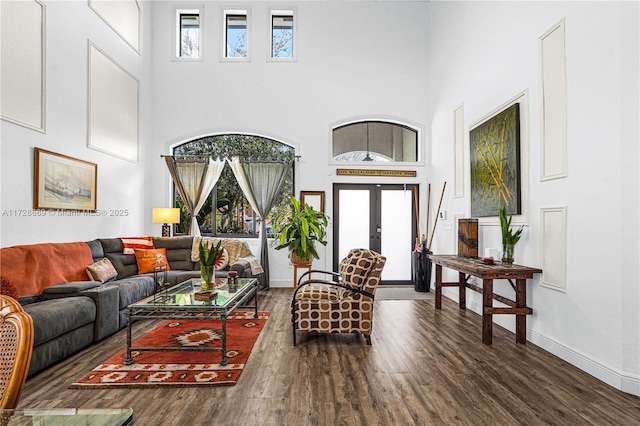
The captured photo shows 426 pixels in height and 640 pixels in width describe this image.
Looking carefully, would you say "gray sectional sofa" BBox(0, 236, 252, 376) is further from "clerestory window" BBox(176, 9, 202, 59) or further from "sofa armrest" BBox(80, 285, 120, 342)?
"clerestory window" BBox(176, 9, 202, 59)

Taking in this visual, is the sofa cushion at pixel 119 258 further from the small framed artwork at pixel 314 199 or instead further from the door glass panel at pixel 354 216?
the door glass panel at pixel 354 216

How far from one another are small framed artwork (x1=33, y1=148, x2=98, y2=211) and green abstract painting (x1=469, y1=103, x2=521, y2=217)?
5.52m

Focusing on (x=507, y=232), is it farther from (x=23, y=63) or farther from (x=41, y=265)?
(x=23, y=63)

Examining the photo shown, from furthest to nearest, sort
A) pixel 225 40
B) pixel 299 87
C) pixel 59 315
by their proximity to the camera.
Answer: pixel 225 40
pixel 299 87
pixel 59 315

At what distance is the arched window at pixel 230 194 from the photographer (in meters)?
6.96

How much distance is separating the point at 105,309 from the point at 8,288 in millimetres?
842

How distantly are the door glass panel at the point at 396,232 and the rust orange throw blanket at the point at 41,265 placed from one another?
4.96m

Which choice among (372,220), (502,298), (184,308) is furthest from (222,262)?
(502,298)

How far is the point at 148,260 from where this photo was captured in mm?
5270

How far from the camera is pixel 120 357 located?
126 inches

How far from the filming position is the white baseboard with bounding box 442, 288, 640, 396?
259 centimetres

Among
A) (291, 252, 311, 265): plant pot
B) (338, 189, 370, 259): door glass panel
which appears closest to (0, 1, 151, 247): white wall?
(291, 252, 311, 265): plant pot

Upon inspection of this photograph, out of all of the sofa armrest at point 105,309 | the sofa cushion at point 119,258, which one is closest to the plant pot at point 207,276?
the sofa armrest at point 105,309

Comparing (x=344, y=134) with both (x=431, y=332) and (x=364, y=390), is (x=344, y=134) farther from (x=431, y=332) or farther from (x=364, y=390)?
(x=364, y=390)
